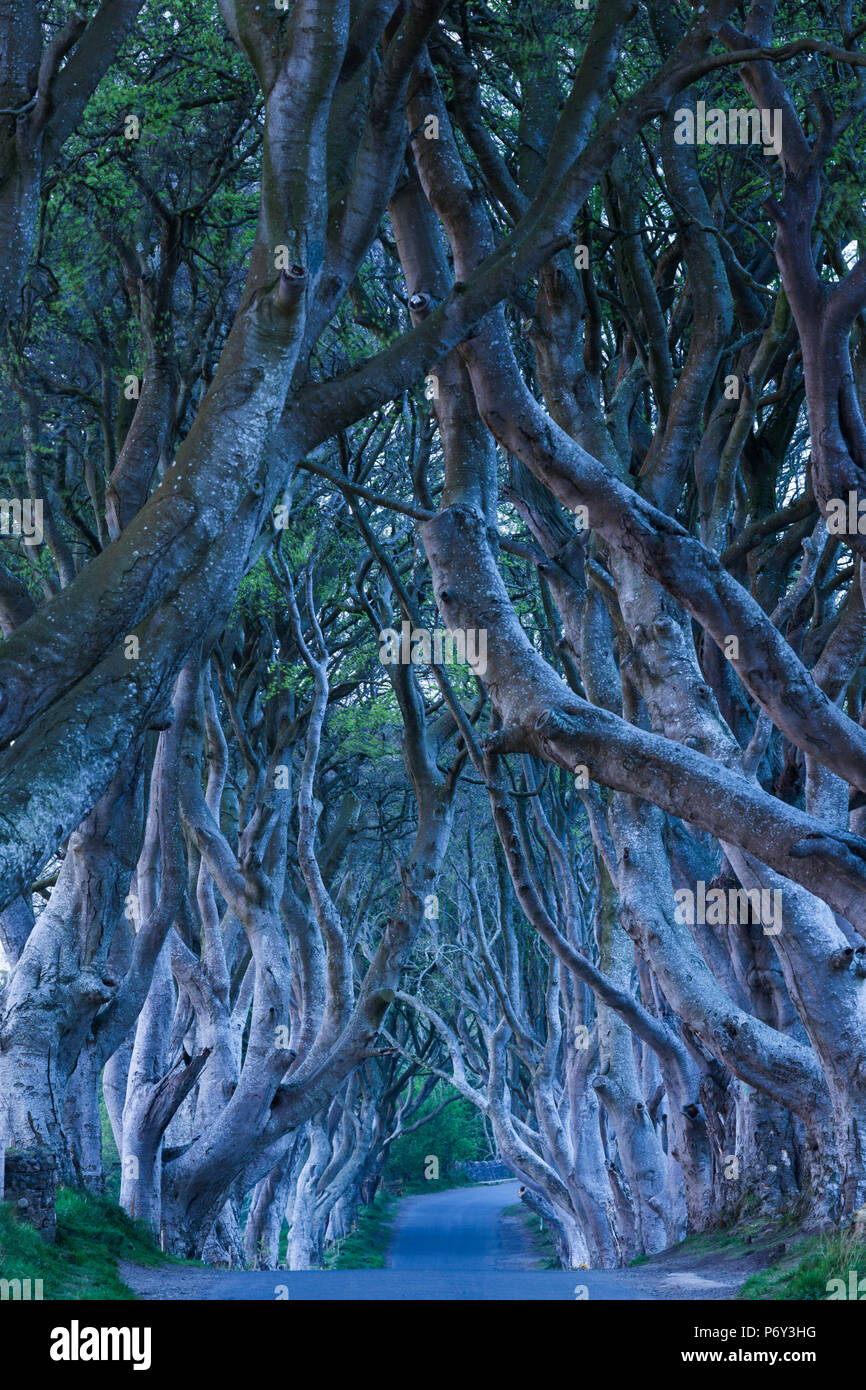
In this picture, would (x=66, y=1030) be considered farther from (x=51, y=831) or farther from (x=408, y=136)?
(x=408, y=136)

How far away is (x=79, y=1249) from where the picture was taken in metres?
8.54

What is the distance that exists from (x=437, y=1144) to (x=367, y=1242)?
2146 centimetres

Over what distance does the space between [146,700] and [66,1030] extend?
17.4 feet

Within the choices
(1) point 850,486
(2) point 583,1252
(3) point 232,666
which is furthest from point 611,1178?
(1) point 850,486

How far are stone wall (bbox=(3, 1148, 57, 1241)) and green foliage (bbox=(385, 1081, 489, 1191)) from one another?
43.0 m

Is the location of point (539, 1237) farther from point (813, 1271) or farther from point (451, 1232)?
point (813, 1271)

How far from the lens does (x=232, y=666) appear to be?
16703 millimetres

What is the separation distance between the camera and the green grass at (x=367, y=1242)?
26.0 metres

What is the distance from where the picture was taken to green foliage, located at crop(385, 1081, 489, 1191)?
50812 millimetres
